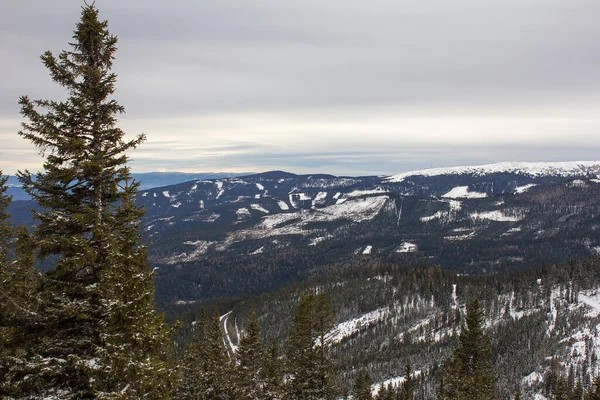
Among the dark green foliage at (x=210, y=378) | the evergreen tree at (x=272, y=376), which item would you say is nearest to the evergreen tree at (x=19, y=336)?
the dark green foliage at (x=210, y=378)

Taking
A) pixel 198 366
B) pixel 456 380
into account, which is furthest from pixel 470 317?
pixel 198 366

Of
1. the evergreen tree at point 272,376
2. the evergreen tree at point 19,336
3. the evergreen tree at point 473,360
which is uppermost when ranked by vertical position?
the evergreen tree at point 19,336

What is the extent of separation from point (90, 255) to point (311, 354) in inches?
851

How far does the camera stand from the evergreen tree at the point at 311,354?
2875 centimetres

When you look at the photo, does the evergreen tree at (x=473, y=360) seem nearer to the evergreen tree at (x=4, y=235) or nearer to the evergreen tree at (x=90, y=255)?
the evergreen tree at (x=90, y=255)

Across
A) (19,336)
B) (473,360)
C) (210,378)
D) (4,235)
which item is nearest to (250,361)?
(210,378)

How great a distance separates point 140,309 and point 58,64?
949 centimetres

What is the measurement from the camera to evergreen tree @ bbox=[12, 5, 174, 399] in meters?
12.1

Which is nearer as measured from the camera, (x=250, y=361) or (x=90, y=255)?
(x=90, y=255)

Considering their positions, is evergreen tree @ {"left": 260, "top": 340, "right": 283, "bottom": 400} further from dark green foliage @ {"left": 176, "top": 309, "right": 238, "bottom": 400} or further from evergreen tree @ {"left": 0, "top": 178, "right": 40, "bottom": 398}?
evergreen tree @ {"left": 0, "top": 178, "right": 40, "bottom": 398}

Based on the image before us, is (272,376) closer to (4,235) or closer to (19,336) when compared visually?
(4,235)

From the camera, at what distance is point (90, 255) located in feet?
40.1

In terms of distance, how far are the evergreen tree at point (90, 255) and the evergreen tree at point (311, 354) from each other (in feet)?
59.1

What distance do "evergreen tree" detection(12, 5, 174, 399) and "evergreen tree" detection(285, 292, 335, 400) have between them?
18.0 meters
